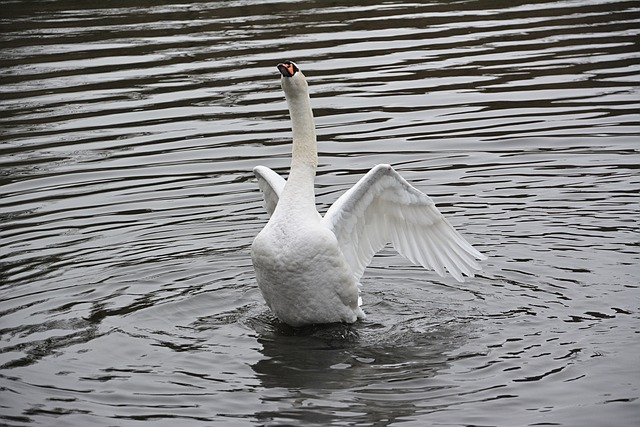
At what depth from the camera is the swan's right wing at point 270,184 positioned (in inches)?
397

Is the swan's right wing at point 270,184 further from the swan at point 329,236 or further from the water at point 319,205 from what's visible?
the water at point 319,205

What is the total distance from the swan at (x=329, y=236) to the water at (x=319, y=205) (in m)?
0.28

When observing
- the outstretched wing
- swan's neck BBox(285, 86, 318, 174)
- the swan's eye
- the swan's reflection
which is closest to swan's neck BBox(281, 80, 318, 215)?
swan's neck BBox(285, 86, 318, 174)

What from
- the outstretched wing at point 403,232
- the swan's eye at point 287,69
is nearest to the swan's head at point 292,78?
the swan's eye at point 287,69

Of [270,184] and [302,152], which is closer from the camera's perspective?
[302,152]

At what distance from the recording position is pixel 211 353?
8.77 m

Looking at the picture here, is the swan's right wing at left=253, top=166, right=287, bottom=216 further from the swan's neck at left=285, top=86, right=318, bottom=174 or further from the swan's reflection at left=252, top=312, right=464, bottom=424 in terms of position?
the swan's reflection at left=252, top=312, right=464, bottom=424

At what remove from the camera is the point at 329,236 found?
29.6ft

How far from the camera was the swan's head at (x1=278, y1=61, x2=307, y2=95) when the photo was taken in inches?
361

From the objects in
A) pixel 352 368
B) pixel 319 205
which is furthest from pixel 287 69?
pixel 319 205

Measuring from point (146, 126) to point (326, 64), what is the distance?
3673 mm

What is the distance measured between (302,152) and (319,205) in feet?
9.64

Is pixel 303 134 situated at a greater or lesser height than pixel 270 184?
greater

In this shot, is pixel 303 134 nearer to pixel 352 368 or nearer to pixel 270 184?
pixel 270 184
